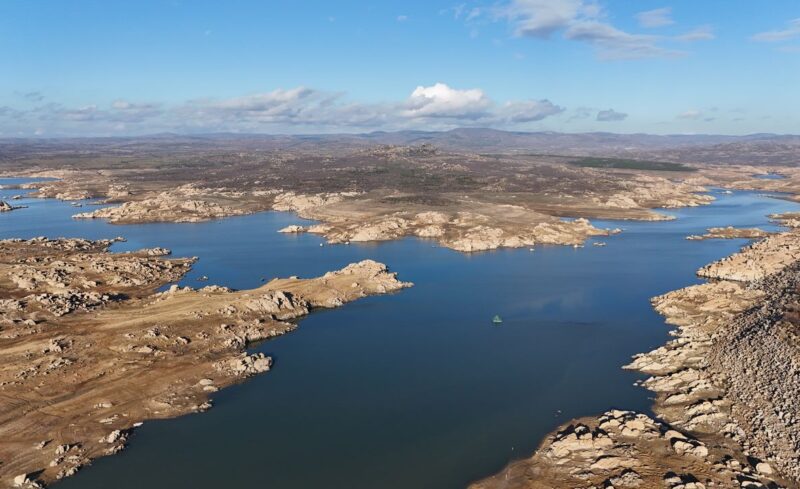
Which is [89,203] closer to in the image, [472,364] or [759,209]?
[472,364]

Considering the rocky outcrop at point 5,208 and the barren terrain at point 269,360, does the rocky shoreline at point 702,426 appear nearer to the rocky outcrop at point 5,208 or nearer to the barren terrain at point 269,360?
the barren terrain at point 269,360

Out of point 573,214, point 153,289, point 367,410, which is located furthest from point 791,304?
point 573,214

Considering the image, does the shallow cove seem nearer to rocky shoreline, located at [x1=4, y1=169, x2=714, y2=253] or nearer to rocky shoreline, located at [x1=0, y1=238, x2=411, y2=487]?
rocky shoreline, located at [x1=0, y1=238, x2=411, y2=487]

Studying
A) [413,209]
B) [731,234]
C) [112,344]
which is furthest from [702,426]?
[413,209]

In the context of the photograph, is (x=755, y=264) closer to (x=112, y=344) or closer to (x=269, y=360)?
(x=269, y=360)

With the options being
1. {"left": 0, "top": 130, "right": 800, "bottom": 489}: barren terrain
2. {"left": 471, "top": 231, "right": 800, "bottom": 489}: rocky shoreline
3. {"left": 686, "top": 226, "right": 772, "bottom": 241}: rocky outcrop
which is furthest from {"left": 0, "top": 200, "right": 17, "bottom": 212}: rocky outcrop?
{"left": 686, "top": 226, "right": 772, "bottom": 241}: rocky outcrop

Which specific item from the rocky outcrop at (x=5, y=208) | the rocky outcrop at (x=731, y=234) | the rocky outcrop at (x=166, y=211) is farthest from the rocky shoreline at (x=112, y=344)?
the rocky outcrop at (x=5, y=208)
